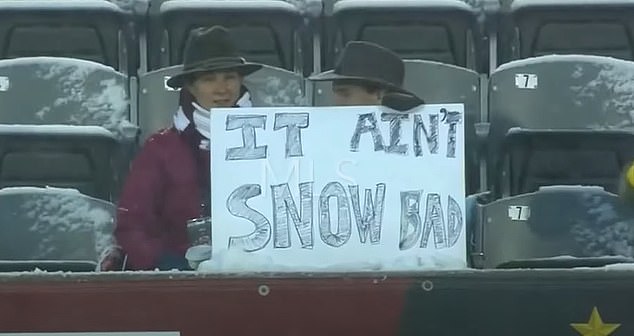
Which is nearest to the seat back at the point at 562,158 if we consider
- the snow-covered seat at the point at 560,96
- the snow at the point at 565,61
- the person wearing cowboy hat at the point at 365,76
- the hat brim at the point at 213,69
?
the snow-covered seat at the point at 560,96

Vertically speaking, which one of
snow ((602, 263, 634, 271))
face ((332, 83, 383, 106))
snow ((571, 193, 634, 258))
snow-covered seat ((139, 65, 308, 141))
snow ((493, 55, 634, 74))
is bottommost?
snow ((571, 193, 634, 258))

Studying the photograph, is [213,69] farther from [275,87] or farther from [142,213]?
[275,87]

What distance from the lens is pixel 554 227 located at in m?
3.10

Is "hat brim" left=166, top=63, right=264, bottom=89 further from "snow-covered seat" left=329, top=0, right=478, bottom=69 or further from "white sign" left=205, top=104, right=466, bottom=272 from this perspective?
"snow-covered seat" left=329, top=0, right=478, bottom=69

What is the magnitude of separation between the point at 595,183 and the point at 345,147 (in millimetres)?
1165

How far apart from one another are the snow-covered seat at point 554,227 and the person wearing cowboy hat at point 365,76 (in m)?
0.47

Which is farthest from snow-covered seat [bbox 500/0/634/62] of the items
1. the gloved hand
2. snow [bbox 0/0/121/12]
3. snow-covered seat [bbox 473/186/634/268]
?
the gloved hand

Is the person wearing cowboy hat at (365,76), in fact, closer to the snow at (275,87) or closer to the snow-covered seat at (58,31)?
the snow at (275,87)

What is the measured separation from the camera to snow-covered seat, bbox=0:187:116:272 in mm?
3061

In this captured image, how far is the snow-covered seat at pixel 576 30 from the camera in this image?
407 centimetres

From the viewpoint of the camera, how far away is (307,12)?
4.32 meters

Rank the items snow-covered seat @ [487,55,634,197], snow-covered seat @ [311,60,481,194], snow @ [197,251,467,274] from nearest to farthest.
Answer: snow @ [197,251,467,274], snow-covered seat @ [487,55,634,197], snow-covered seat @ [311,60,481,194]

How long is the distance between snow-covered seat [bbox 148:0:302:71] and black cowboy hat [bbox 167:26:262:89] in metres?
0.86

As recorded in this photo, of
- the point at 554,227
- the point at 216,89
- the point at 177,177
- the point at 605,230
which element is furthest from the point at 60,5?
the point at 605,230
